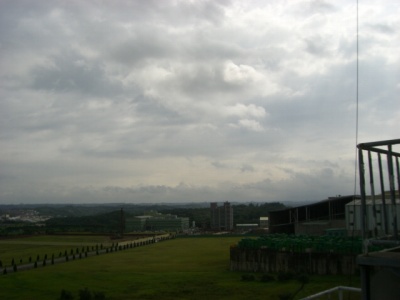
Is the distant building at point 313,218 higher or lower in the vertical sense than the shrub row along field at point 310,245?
higher

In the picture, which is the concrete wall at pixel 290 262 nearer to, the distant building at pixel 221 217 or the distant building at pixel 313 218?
the distant building at pixel 313 218

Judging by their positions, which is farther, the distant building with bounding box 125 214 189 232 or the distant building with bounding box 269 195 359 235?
the distant building with bounding box 125 214 189 232

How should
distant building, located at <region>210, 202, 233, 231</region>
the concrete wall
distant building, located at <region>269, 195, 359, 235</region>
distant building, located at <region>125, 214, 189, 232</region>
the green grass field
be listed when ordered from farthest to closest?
1. distant building, located at <region>210, 202, 233, 231</region>
2. distant building, located at <region>125, 214, 189, 232</region>
3. distant building, located at <region>269, 195, 359, 235</region>
4. the concrete wall
5. the green grass field

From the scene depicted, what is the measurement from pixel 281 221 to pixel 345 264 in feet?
51.6

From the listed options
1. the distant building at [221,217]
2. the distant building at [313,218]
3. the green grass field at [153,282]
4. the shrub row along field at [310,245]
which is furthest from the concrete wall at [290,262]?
the distant building at [221,217]

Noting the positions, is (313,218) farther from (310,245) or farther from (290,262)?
(290,262)

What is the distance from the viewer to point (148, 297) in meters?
15.2

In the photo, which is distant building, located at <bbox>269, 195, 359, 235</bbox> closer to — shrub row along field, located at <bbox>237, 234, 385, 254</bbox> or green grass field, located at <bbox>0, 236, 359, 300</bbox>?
green grass field, located at <bbox>0, 236, 359, 300</bbox>

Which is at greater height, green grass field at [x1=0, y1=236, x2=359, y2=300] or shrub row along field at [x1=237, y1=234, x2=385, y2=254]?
shrub row along field at [x1=237, y1=234, x2=385, y2=254]

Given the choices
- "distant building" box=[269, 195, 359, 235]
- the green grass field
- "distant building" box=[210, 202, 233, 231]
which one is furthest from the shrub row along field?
"distant building" box=[210, 202, 233, 231]

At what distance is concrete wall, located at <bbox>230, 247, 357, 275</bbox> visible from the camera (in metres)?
18.4

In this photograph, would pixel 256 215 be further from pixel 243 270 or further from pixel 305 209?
pixel 243 270

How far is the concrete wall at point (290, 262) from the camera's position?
1841cm

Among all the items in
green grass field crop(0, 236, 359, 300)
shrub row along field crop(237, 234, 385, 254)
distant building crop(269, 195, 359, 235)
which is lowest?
green grass field crop(0, 236, 359, 300)
